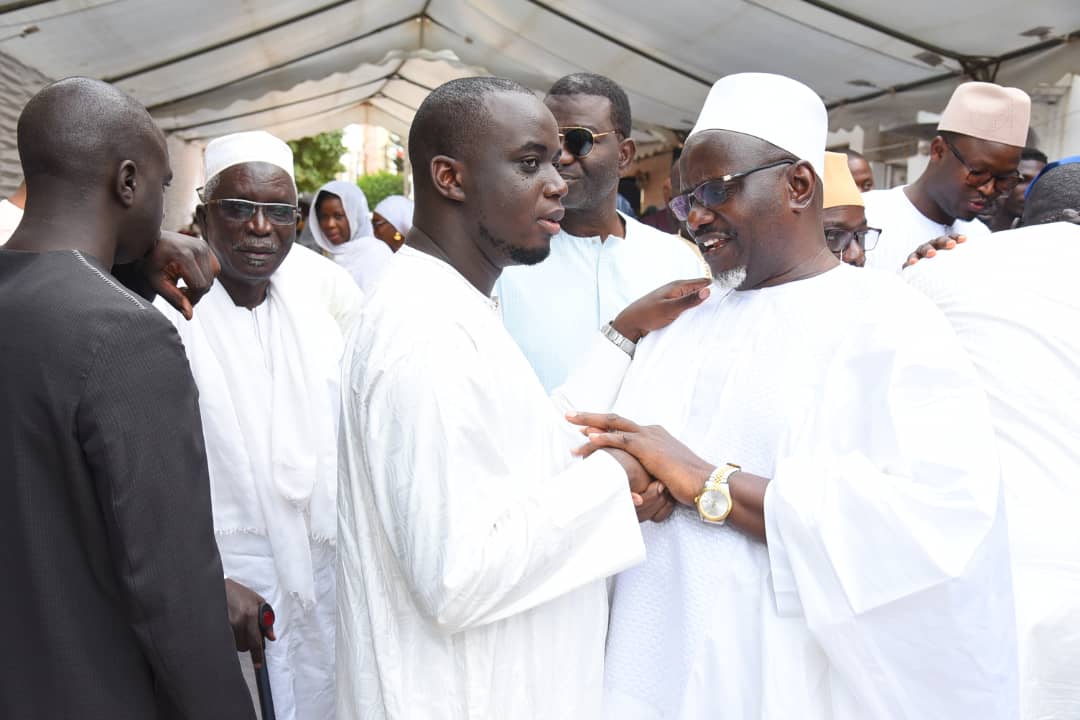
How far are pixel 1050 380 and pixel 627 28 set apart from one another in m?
6.44

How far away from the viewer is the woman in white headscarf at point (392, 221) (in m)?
8.03

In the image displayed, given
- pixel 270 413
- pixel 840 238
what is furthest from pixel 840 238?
pixel 270 413

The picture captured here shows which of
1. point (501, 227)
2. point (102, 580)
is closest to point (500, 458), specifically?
point (501, 227)

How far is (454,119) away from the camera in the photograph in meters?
1.88

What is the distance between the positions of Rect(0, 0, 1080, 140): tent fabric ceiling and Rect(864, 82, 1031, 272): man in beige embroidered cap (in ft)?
5.58

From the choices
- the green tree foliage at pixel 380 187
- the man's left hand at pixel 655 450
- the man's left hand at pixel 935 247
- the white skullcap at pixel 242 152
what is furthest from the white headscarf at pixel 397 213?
the green tree foliage at pixel 380 187

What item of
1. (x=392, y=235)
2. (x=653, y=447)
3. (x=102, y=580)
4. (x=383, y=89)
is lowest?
(x=102, y=580)

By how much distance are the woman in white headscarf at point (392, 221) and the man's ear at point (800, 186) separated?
611cm

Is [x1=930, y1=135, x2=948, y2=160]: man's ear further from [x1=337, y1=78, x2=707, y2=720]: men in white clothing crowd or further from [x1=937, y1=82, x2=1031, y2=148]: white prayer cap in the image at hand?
[x1=337, y1=78, x2=707, y2=720]: men in white clothing crowd

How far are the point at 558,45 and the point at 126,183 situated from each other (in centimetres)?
800

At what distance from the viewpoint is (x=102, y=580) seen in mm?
1580

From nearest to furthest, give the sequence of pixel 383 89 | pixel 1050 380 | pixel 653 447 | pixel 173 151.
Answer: pixel 653 447 → pixel 1050 380 → pixel 173 151 → pixel 383 89

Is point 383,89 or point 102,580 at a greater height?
point 383,89

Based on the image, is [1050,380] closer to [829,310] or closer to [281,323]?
[829,310]
